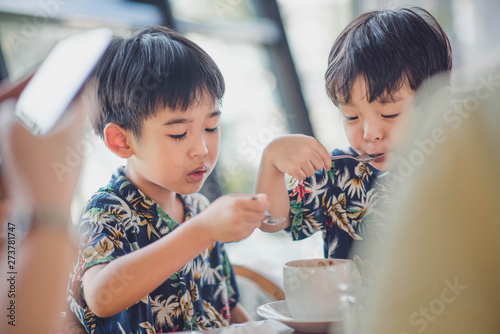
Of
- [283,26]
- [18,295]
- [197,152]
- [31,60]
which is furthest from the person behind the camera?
[283,26]

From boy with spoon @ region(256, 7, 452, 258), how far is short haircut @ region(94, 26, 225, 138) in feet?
0.76

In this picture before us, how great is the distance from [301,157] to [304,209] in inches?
8.5

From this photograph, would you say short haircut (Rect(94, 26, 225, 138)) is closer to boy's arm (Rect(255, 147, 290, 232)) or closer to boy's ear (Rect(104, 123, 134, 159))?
boy's ear (Rect(104, 123, 134, 159))

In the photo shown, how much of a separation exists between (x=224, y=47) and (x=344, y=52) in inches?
66.9

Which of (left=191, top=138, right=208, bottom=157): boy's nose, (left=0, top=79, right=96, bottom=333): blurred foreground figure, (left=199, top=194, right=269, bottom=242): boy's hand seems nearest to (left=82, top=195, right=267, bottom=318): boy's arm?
(left=199, top=194, right=269, bottom=242): boy's hand

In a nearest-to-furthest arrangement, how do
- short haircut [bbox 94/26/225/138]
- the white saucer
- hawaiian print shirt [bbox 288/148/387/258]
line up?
the white saucer → short haircut [bbox 94/26/225/138] → hawaiian print shirt [bbox 288/148/387/258]

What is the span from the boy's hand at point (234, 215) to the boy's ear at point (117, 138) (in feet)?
1.36

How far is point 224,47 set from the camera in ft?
9.27

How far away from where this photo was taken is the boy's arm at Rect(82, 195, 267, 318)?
0.81 metres

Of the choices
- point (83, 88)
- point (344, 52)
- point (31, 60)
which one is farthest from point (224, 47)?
point (83, 88)

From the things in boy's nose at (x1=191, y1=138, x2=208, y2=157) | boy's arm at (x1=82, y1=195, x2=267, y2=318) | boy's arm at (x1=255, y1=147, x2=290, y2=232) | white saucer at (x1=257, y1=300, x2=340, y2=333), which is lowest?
white saucer at (x1=257, y1=300, x2=340, y2=333)

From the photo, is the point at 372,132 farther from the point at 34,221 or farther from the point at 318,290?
the point at 34,221

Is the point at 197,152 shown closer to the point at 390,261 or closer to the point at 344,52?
the point at 344,52

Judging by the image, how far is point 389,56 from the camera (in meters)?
1.17
